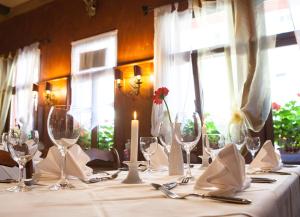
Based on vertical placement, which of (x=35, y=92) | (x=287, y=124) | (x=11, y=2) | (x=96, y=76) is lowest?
(x=287, y=124)

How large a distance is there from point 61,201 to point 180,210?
0.91ft

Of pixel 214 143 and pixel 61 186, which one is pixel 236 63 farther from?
pixel 61 186

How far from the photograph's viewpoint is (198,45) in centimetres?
398

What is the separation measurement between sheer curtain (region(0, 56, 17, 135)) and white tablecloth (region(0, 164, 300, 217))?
5902mm

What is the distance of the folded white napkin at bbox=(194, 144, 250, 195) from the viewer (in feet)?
2.53

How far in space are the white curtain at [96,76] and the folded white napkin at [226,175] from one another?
391cm

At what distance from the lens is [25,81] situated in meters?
5.93

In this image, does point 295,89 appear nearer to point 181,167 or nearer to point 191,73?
point 191,73

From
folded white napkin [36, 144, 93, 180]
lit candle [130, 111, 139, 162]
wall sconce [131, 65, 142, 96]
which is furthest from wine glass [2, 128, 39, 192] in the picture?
wall sconce [131, 65, 142, 96]

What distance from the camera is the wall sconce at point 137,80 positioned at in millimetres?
4441

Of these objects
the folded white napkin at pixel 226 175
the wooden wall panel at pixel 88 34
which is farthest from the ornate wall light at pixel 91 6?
the folded white napkin at pixel 226 175

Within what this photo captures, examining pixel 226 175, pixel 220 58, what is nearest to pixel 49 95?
pixel 220 58

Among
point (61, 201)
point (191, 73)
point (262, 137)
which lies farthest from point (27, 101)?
point (61, 201)

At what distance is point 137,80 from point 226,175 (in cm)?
372
